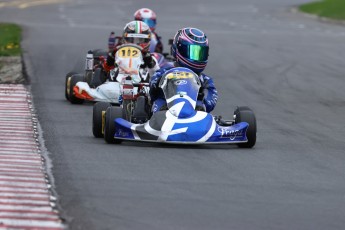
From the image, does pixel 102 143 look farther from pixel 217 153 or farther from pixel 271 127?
pixel 271 127

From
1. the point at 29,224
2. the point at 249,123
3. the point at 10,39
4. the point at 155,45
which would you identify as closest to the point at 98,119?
the point at 249,123

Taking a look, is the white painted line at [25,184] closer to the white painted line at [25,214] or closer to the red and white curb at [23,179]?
the red and white curb at [23,179]

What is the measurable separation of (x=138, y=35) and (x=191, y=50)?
5.22 meters

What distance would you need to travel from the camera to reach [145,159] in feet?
34.8

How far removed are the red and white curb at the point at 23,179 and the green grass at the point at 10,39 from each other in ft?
30.8

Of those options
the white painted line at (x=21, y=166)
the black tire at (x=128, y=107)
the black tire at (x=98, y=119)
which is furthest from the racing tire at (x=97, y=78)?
the white painted line at (x=21, y=166)

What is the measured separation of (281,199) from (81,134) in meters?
4.36

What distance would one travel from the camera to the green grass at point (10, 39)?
77.5 feet

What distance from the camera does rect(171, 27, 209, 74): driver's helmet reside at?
12633 millimetres

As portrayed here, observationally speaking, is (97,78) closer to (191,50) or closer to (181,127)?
(191,50)

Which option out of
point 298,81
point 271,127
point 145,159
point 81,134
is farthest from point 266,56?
point 145,159

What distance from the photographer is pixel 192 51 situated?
12.6 m

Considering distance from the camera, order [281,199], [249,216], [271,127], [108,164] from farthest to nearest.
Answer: [271,127] < [108,164] < [281,199] < [249,216]

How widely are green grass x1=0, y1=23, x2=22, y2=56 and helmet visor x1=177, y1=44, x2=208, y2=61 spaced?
10578mm
